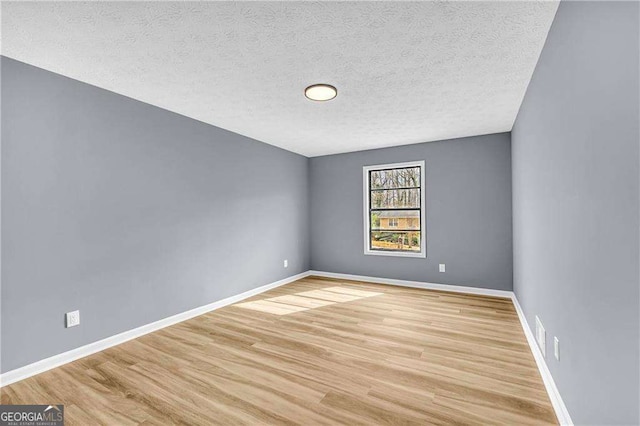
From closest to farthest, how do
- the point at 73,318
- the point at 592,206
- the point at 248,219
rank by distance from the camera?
the point at 592,206
the point at 73,318
the point at 248,219

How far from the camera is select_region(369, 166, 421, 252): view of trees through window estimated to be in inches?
193

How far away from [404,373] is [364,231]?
3167 mm

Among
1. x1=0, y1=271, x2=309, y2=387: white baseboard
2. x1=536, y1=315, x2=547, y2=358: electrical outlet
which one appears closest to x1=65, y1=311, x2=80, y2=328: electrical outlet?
x1=0, y1=271, x2=309, y2=387: white baseboard

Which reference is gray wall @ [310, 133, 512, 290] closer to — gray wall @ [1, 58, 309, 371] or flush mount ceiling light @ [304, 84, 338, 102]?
gray wall @ [1, 58, 309, 371]

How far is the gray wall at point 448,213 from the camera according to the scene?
4.18 m

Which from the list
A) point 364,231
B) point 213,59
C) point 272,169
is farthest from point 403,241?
point 213,59

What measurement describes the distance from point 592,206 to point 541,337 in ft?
4.64

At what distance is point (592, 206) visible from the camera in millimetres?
1248

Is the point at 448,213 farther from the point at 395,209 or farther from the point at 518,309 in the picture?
the point at 518,309

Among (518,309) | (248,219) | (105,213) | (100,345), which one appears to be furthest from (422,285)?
(105,213)

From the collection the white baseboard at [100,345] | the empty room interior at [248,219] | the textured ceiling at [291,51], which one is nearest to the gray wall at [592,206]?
the empty room interior at [248,219]

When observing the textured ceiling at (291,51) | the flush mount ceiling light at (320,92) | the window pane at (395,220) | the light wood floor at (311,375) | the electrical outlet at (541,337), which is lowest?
the light wood floor at (311,375)

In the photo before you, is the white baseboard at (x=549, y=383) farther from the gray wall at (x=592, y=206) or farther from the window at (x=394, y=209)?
the window at (x=394, y=209)

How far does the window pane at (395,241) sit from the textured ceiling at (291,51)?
222 centimetres
